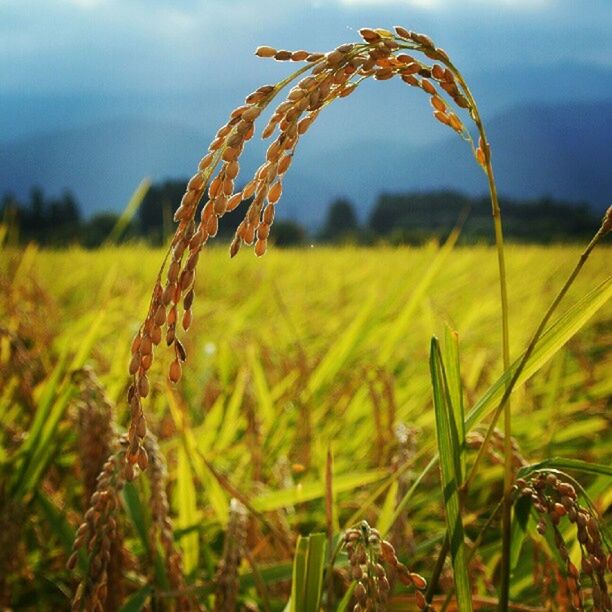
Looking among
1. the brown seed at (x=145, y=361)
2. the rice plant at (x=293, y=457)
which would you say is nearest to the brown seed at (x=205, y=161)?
the rice plant at (x=293, y=457)

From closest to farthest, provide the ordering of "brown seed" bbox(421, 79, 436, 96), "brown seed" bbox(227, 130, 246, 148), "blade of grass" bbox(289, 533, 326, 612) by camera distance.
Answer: "brown seed" bbox(227, 130, 246, 148) → "brown seed" bbox(421, 79, 436, 96) → "blade of grass" bbox(289, 533, 326, 612)

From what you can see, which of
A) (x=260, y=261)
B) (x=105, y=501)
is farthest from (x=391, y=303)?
(x=260, y=261)

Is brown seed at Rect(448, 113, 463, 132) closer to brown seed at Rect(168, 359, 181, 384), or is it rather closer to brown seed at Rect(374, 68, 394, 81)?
brown seed at Rect(374, 68, 394, 81)

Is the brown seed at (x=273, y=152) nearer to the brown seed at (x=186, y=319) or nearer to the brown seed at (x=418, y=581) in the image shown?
the brown seed at (x=186, y=319)

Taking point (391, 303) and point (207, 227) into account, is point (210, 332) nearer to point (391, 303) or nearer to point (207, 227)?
point (391, 303)

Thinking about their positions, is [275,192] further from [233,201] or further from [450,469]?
[450,469]

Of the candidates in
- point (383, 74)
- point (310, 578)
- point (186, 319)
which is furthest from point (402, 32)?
point (310, 578)

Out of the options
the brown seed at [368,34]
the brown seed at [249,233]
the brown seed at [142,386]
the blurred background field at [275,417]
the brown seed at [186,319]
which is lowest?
the blurred background field at [275,417]

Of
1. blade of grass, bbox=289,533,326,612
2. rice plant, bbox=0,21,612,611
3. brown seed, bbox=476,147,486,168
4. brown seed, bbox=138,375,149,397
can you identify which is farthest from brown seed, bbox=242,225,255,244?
blade of grass, bbox=289,533,326,612

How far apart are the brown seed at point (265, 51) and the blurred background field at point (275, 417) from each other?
1.24 ft

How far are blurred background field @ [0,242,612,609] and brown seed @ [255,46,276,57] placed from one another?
1.24ft

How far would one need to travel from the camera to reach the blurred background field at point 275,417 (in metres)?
1.19

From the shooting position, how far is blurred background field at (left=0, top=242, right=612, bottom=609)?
1193 millimetres

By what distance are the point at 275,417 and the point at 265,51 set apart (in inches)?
51.6
